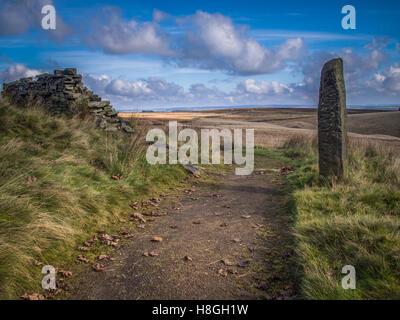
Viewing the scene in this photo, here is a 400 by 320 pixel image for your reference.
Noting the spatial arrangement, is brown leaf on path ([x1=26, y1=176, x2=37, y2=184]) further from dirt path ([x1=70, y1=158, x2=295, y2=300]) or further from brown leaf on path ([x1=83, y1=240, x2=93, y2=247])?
dirt path ([x1=70, y1=158, x2=295, y2=300])

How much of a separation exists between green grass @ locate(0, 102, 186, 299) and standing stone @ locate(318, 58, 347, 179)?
4338 mm

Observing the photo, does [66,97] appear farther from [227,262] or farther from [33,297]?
[227,262]

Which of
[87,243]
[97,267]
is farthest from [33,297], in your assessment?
[87,243]

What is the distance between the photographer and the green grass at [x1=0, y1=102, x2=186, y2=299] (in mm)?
3660

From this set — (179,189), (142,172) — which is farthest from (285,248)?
(142,172)

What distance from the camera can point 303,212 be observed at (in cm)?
538

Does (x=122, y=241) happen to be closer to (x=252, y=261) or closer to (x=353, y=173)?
(x=252, y=261)

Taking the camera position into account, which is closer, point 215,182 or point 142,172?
point 142,172

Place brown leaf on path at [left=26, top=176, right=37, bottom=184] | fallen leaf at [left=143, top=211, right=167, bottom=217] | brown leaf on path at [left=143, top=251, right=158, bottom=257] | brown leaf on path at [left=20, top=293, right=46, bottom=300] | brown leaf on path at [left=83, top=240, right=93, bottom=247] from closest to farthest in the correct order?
1. brown leaf on path at [left=20, top=293, right=46, bottom=300]
2. brown leaf on path at [left=143, top=251, right=158, bottom=257]
3. brown leaf on path at [left=83, top=240, right=93, bottom=247]
4. brown leaf on path at [left=26, top=176, right=37, bottom=184]
5. fallen leaf at [left=143, top=211, right=167, bottom=217]

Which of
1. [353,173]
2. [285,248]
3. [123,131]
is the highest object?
[123,131]

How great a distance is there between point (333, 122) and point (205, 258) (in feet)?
17.0

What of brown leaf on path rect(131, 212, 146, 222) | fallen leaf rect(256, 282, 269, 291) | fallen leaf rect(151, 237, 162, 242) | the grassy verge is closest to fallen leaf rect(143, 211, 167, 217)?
brown leaf on path rect(131, 212, 146, 222)

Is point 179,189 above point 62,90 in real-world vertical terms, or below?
below
